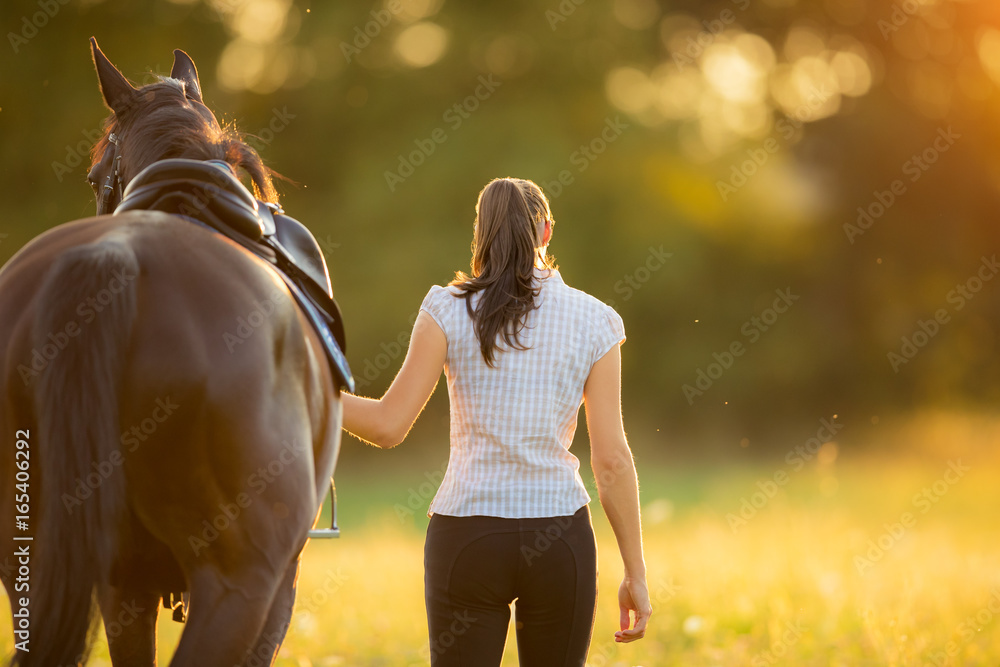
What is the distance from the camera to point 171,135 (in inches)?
107

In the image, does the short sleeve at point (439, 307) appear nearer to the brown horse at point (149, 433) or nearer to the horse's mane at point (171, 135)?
the brown horse at point (149, 433)

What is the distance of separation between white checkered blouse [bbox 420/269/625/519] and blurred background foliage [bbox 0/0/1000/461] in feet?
42.5

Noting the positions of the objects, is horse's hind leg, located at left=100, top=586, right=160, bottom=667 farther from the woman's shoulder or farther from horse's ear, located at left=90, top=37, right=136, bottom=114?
horse's ear, located at left=90, top=37, right=136, bottom=114

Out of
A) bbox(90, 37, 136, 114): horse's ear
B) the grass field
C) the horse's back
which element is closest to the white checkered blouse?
the horse's back

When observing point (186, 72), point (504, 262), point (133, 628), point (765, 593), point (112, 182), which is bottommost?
point (765, 593)

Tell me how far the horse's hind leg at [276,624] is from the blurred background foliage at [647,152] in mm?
13320

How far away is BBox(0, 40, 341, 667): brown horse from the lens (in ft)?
5.98

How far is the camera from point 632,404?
20.0 m

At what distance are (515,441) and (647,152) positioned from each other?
15.3 m

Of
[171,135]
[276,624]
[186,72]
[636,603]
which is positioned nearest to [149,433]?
[276,624]

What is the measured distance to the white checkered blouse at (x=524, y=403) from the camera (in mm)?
2484

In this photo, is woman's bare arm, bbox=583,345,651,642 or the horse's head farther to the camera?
the horse's head

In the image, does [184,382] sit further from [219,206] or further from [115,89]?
[115,89]

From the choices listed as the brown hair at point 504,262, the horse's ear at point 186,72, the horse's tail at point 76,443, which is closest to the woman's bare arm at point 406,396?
the brown hair at point 504,262
